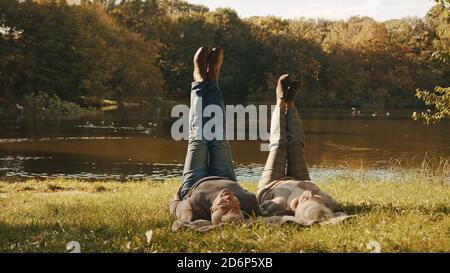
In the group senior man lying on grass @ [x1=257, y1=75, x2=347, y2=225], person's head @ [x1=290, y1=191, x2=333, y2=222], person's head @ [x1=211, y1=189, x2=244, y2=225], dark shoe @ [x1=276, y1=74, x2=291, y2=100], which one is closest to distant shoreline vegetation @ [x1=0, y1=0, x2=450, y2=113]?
dark shoe @ [x1=276, y1=74, x2=291, y2=100]

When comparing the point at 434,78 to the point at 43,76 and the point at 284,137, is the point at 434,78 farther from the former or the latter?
the point at 284,137

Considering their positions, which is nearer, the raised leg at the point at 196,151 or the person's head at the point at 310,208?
the person's head at the point at 310,208

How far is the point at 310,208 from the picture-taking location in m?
5.91

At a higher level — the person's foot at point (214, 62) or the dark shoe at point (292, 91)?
the person's foot at point (214, 62)

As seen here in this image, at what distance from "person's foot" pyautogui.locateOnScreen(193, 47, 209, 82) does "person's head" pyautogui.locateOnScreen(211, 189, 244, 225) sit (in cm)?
174

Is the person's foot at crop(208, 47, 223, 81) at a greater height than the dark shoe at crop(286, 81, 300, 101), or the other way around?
the person's foot at crop(208, 47, 223, 81)

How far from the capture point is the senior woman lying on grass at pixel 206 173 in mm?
5934

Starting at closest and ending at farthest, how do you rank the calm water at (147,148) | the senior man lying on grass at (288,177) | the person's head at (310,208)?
1. the person's head at (310,208)
2. the senior man lying on grass at (288,177)
3. the calm water at (147,148)

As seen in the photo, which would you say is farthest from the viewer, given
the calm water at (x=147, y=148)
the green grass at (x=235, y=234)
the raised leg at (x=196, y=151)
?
the calm water at (x=147, y=148)

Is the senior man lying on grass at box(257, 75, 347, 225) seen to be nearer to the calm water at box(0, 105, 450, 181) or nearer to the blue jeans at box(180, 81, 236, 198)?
the blue jeans at box(180, 81, 236, 198)

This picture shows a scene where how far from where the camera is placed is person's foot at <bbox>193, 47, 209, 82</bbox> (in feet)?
22.7

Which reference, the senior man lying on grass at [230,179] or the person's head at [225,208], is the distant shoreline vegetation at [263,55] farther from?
the person's head at [225,208]

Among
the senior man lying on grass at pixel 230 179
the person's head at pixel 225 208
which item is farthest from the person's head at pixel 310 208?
the person's head at pixel 225 208

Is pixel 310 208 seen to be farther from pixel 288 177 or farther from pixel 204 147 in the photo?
pixel 204 147
